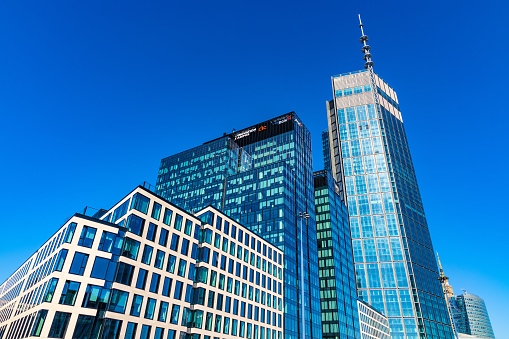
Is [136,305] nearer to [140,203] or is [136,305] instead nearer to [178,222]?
[140,203]

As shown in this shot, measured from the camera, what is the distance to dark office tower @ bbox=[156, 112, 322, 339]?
3632 inches

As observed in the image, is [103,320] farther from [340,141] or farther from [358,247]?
[340,141]

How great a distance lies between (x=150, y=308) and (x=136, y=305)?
2.49 meters

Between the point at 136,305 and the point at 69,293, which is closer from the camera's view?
the point at 69,293

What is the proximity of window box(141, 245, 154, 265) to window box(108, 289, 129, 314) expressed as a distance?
18.8 ft

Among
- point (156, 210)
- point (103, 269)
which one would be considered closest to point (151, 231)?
point (156, 210)

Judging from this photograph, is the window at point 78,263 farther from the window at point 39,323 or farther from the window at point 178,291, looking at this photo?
the window at point 178,291

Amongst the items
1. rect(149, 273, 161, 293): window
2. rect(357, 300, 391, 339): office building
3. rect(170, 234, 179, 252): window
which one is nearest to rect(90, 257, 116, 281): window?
rect(149, 273, 161, 293): window

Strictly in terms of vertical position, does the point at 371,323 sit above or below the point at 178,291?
above

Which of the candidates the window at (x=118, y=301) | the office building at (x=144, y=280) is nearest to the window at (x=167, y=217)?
the office building at (x=144, y=280)

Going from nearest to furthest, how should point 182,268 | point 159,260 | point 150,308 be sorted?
point 150,308 → point 159,260 → point 182,268

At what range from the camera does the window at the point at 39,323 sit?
41.6m

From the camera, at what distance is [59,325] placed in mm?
42688

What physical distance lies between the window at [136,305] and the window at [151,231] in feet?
29.2
